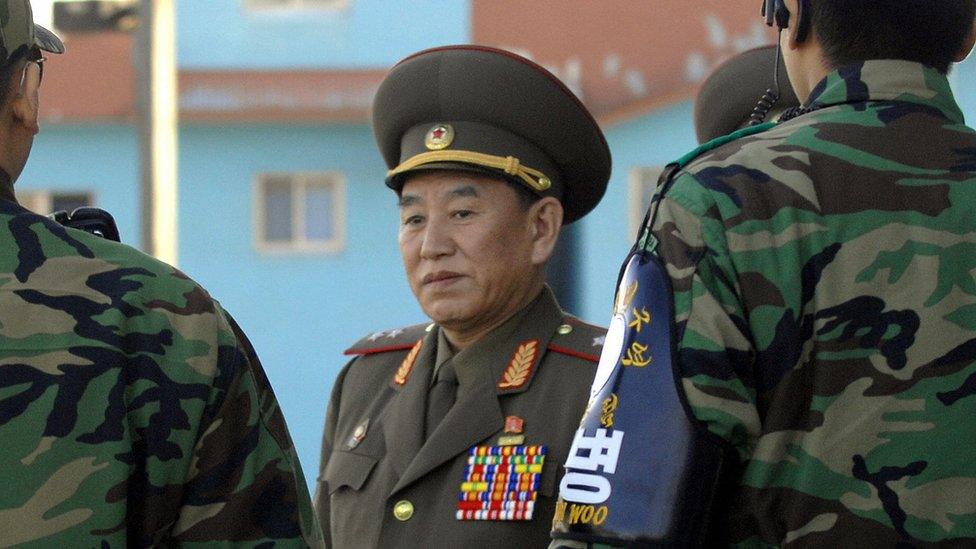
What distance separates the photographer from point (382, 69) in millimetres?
16172

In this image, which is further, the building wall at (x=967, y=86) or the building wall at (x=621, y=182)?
Answer: the building wall at (x=621, y=182)

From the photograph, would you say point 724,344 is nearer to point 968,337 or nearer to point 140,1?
point 968,337

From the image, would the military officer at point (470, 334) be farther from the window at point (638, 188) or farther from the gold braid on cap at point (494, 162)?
the window at point (638, 188)

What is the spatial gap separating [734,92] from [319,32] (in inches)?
511

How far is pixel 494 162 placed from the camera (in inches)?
142

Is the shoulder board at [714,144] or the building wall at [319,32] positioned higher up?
the building wall at [319,32]

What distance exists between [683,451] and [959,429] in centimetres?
36

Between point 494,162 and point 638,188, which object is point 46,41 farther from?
point 638,188

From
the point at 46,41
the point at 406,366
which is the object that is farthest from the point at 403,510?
the point at 46,41

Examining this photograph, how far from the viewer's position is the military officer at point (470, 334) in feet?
11.0

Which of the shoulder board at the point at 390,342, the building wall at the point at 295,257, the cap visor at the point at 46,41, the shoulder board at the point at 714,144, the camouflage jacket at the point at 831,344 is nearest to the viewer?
the camouflage jacket at the point at 831,344

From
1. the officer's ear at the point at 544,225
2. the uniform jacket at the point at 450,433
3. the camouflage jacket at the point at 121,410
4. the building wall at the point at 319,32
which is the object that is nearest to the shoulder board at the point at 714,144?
the camouflage jacket at the point at 121,410

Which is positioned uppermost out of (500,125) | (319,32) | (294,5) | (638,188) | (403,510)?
(294,5)

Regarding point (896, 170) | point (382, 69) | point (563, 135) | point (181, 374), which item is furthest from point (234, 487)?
point (382, 69)
